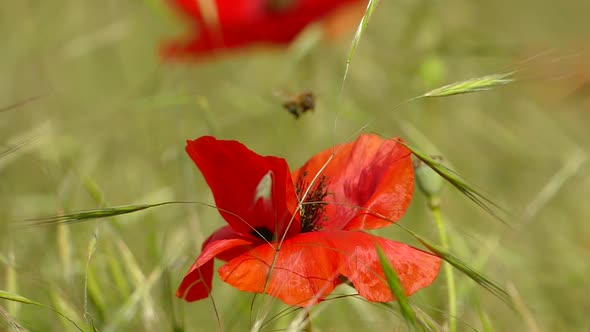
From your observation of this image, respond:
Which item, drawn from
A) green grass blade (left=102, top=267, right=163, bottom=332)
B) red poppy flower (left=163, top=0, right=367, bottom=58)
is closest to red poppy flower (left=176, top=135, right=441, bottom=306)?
green grass blade (left=102, top=267, right=163, bottom=332)

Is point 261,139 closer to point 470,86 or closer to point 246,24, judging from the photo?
point 246,24

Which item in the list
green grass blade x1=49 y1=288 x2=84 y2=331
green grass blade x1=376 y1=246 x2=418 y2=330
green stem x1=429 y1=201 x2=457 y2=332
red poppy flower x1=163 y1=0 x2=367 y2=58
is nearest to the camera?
green grass blade x1=376 y1=246 x2=418 y2=330

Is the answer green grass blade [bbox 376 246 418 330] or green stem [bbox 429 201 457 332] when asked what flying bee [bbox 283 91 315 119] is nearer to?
green stem [bbox 429 201 457 332]

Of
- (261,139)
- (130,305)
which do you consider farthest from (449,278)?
(261,139)

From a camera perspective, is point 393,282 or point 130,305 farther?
point 130,305

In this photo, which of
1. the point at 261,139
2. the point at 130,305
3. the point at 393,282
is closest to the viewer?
the point at 393,282

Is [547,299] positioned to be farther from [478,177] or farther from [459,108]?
[459,108]
